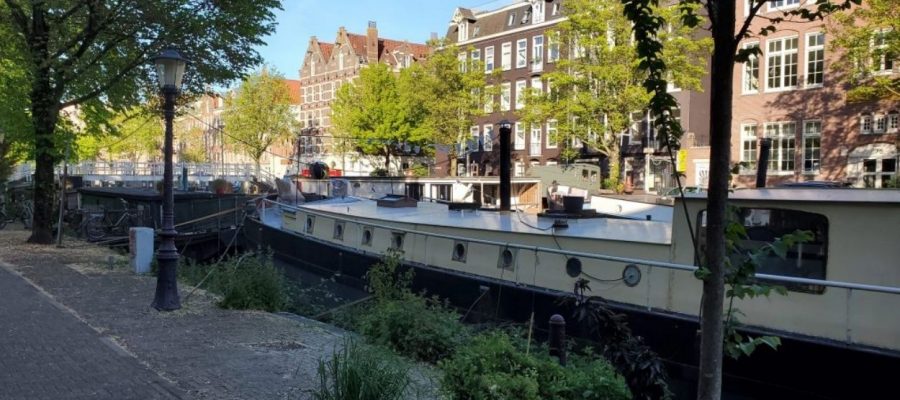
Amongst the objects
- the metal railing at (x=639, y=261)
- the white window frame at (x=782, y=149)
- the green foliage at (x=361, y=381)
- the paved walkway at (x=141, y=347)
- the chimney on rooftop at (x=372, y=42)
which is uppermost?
the chimney on rooftop at (x=372, y=42)

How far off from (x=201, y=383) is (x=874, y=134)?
37.8 m

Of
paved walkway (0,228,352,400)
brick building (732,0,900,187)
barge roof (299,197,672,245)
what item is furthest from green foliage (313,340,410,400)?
brick building (732,0,900,187)

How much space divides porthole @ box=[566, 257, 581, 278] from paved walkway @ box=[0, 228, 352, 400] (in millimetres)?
3562

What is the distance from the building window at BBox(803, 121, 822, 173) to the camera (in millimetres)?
38125

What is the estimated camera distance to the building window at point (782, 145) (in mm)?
39406

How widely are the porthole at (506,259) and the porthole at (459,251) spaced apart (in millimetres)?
944

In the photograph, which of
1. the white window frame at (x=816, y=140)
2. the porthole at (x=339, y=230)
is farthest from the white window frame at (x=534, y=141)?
the porthole at (x=339, y=230)

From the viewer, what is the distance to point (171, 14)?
18.4 meters

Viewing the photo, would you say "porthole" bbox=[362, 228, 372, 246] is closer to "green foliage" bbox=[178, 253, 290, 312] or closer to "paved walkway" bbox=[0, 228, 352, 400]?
"green foliage" bbox=[178, 253, 290, 312]

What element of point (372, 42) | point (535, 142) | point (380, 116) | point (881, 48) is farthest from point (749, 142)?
point (372, 42)

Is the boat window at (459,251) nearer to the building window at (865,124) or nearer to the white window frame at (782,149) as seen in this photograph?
the building window at (865,124)

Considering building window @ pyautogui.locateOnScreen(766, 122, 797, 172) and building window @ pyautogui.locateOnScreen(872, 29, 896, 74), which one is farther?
building window @ pyautogui.locateOnScreen(766, 122, 797, 172)

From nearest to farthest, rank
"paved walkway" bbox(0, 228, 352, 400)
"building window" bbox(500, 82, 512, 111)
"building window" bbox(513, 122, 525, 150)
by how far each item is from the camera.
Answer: "paved walkway" bbox(0, 228, 352, 400), "building window" bbox(513, 122, 525, 150), "building window" bbox(500, 82, 512, 111)

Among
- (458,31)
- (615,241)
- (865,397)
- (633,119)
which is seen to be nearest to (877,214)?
(865,397)
